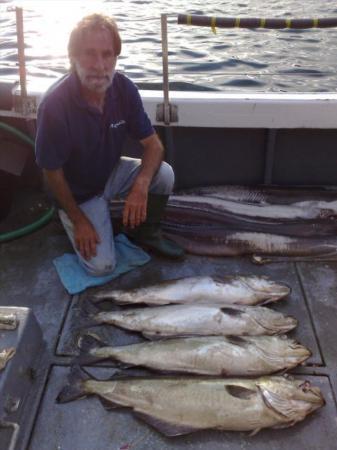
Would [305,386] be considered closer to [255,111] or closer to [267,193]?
[267,193]

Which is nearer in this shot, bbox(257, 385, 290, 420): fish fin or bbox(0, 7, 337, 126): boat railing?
bbox(257, 385, 290, 420): fish fin

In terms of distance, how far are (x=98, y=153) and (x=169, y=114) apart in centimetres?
86

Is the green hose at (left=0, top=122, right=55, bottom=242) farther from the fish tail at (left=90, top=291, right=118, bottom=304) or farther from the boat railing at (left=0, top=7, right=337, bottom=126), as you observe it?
the fish tail at (left=90, top=291, right=118, bottom=304)

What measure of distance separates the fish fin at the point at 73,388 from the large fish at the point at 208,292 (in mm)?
698

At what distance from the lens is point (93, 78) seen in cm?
316

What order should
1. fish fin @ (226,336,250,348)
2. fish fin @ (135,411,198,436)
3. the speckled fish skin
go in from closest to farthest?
1. fish fin @ (135,411,198,436)
2. the speckled fish skin
3. fish fin @ (226,336,250,348)

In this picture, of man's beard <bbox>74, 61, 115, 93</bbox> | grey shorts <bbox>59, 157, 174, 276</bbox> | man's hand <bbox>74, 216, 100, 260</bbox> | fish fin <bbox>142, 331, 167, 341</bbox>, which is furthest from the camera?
grey shorts <bbox>59, 157, 174, 276</bbox>

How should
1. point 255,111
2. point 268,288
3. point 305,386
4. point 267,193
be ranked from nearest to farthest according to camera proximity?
point 305,386 < point 268,288 < point 255,111 < point 267,193

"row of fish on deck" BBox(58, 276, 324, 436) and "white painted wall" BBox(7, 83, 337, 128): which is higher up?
"white painted wall" BBox(7, 83, 337, 128)

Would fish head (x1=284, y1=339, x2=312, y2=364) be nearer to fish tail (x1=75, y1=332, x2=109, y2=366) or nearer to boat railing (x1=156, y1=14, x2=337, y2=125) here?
fish tail (x1=75, y1=332, x2=109, y2=366)

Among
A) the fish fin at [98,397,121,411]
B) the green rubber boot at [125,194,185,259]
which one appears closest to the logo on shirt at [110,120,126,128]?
the green rubber boot at [125,194,185,259]

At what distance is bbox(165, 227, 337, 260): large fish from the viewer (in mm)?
3835

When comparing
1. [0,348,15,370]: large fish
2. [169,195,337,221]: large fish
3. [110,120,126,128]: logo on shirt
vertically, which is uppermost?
[110,120,126,128]: logo on shirt

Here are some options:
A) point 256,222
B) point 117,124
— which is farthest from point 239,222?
point 117,124
